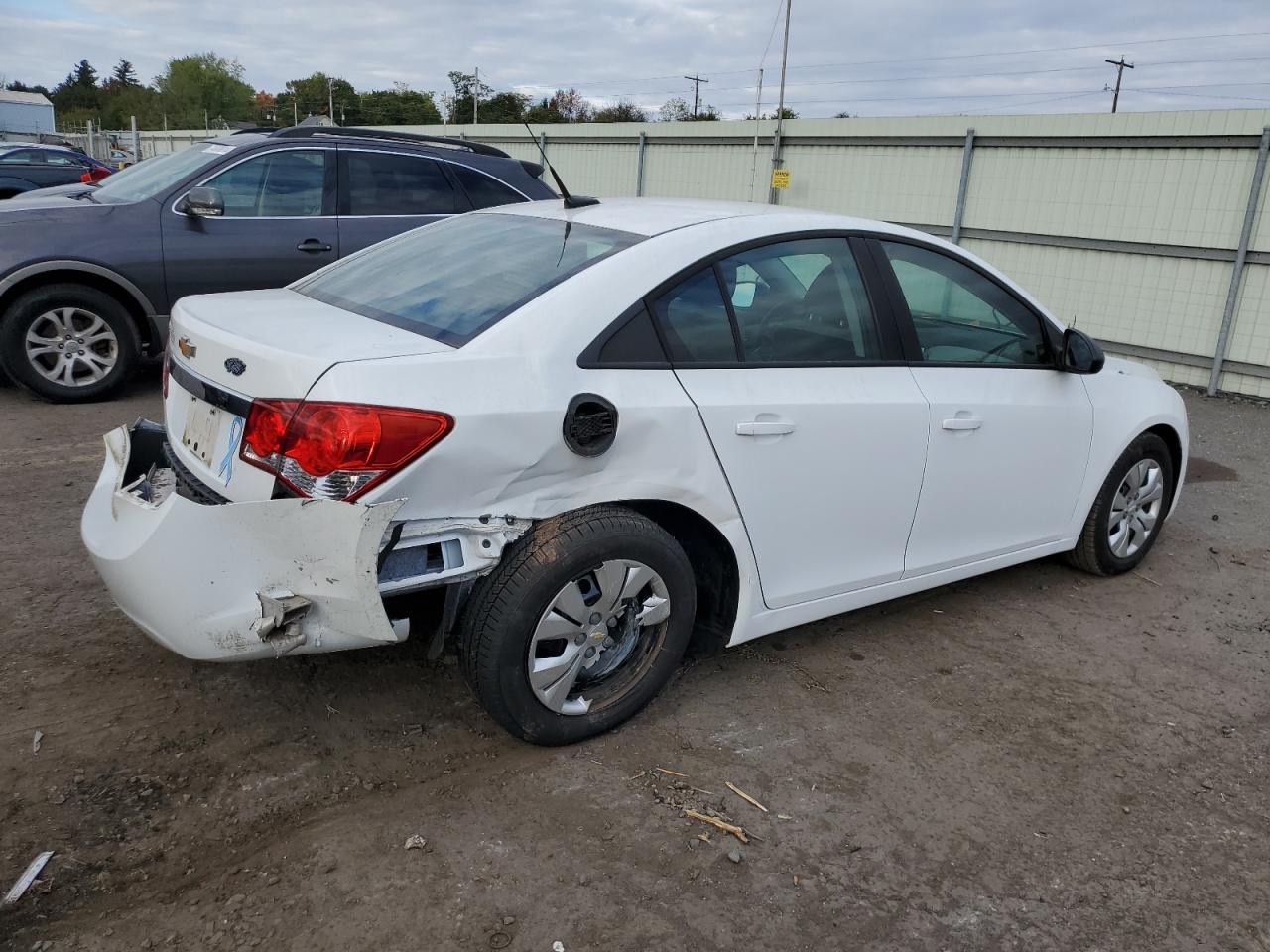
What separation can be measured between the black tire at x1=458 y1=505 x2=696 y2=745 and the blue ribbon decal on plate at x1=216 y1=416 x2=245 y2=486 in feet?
2.41

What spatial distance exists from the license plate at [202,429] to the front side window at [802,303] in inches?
62.3

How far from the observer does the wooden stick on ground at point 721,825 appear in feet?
8.73

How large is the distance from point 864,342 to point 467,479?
5.24 ft

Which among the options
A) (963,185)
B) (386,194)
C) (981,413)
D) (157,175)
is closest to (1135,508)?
(981,413)

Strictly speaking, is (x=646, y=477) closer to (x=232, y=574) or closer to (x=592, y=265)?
(x=592, y=265)

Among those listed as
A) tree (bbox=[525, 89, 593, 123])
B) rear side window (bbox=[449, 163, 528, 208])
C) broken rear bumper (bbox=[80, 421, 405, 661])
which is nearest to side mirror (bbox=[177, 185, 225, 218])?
rear side window (bbox=[449, 163, 528, 208])

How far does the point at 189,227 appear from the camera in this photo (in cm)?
669

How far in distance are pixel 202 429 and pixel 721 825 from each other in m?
1.85

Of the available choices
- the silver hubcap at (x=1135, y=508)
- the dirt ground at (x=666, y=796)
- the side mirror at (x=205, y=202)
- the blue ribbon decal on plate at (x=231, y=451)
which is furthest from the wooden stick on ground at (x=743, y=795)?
the side mirror at (x=205, y=202)

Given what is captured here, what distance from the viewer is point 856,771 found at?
9.87 feet

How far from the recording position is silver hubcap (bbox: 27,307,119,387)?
21.2ft

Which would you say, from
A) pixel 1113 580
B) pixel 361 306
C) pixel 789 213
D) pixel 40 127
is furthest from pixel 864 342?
pixel 40 127

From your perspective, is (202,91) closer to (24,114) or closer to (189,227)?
(24,114)

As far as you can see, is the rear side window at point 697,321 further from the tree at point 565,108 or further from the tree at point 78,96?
the tree at point 78,96
